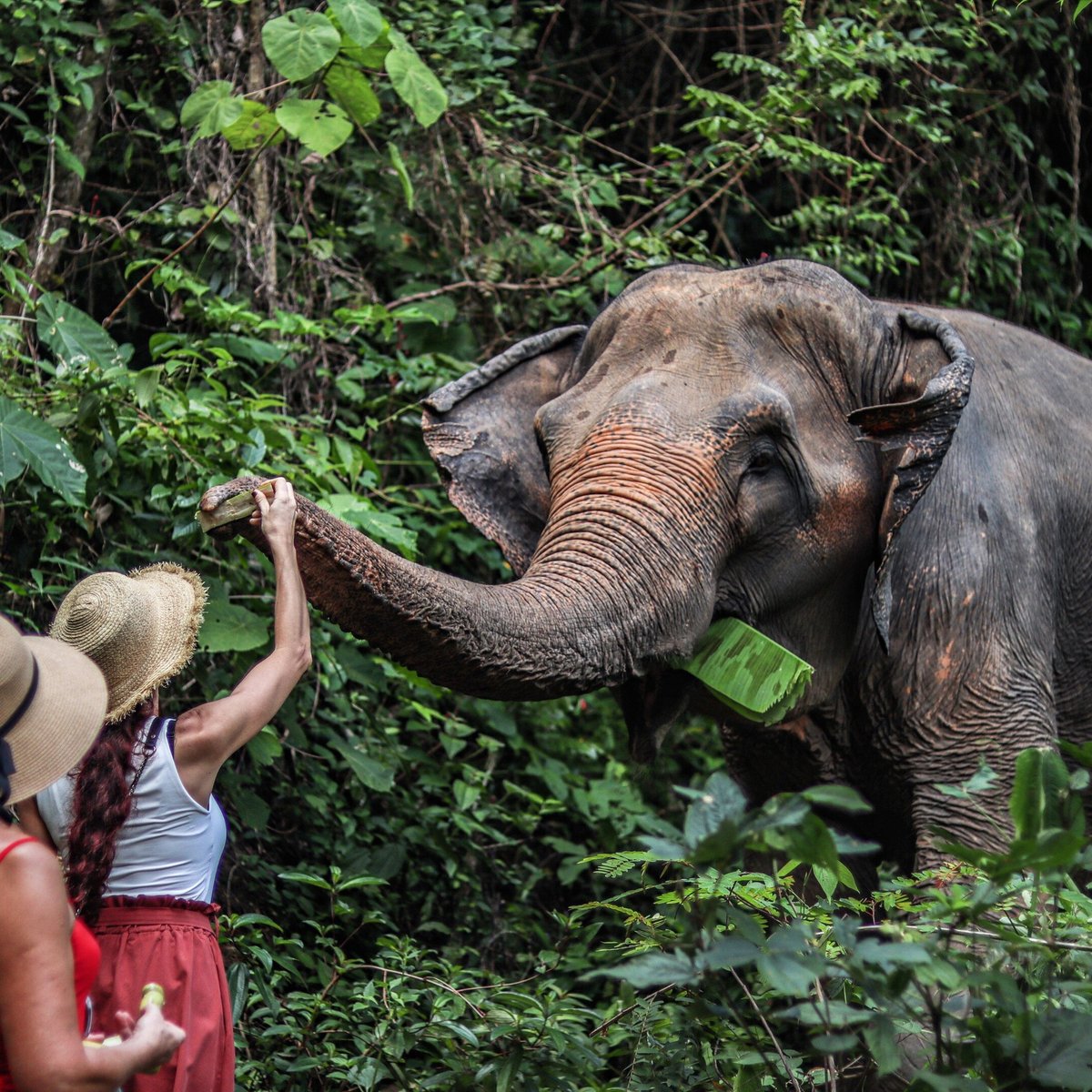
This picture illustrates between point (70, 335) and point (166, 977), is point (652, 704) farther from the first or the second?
point (70, 335)

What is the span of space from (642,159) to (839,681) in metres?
4.45

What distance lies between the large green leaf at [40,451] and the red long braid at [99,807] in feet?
4.80

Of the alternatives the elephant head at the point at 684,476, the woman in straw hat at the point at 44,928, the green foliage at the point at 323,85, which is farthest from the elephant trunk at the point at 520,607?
the green foliage at the point at 323,85

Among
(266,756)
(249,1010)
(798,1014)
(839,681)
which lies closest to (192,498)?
(266,756)

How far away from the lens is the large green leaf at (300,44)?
494cm

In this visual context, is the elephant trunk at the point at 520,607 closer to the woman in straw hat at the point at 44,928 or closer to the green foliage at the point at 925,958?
the woman in straw hat at the point at 44,928

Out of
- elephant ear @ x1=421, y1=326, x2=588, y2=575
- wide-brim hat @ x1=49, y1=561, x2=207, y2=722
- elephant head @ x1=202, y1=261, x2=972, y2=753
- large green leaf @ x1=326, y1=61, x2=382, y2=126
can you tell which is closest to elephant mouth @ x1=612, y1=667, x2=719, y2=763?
elephant head @ x1=202, y1=261, x2=972, y2=753

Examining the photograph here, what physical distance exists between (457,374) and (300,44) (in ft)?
4.65

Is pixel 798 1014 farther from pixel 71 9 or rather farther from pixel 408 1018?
pixel 71 9

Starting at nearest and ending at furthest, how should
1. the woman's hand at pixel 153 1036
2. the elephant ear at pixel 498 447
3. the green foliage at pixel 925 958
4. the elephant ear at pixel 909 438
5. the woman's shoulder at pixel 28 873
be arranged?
the green foliage at pixel 925 958 → the woman's shoulder at pixel 28 873 → the woman's hand at pixel 153 1036 → the elephant ear at pixel 909 438 → the elephant ear at pixel 498 447

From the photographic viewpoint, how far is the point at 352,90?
512 centimetres

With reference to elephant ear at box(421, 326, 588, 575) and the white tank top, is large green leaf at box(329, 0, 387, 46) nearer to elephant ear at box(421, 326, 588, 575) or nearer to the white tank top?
elephant ear at box(421, 326, 588, 575)

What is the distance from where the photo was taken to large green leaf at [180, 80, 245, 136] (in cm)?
514

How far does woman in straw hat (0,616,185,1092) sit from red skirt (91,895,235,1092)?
0.48m
